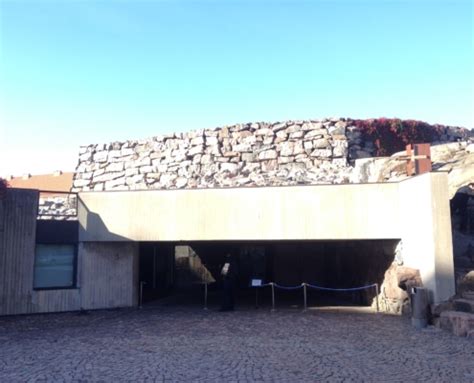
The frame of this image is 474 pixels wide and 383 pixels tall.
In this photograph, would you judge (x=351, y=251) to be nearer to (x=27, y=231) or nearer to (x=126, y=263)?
(x=126, y=263)

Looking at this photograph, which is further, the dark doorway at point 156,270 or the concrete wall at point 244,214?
the dark doorway at point 156,270

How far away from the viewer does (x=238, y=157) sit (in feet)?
60.2

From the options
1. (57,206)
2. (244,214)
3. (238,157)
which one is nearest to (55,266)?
(57,206)

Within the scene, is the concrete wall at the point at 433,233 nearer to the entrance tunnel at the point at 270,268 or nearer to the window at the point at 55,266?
the entrance tunnel at the point at 270,268

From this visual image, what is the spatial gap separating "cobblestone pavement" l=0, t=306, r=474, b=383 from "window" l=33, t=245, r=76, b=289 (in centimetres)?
104

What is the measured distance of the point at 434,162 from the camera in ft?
52.6

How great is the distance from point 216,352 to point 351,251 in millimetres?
9361

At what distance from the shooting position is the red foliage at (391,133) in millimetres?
18328

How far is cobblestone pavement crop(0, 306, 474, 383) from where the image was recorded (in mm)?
6719

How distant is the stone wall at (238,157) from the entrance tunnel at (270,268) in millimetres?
2527

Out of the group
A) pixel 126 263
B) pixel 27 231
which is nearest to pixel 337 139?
pixel 126 263

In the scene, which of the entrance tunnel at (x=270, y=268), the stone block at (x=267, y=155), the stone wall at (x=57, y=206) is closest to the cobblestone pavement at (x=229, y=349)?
the entrance tunnel at (x=270, y=268)

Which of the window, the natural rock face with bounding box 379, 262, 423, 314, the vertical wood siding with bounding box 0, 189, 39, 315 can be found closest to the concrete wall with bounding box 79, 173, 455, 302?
the natural rock face with bounding box 379, 262, 423, 314

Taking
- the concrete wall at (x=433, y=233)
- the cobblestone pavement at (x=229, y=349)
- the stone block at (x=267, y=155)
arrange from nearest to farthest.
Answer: the cobblestone pavement at (x=229, y=349) < the concrete wall at (x=433, y=233) < the stone block at (x=267, y=155)
